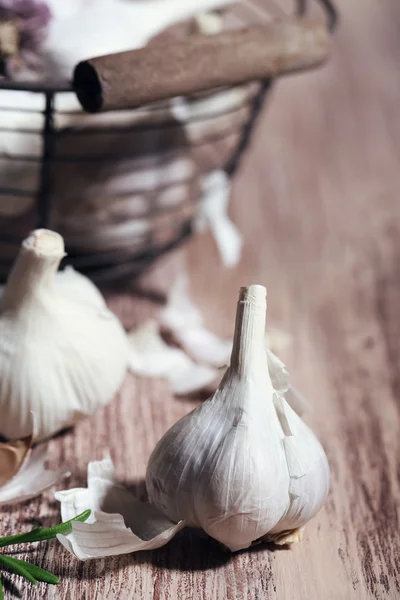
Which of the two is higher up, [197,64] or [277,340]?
[197,64]

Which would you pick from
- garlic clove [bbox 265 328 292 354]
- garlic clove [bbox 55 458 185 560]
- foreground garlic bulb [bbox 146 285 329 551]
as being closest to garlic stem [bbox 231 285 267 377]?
foreground garlic bulb [bbox 146 285 329 551]

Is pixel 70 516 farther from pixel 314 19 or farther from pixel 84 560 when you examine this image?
pixel 314 19

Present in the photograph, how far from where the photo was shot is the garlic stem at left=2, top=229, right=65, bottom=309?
0.55 meters

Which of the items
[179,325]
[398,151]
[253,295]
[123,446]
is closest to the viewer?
[253,295]

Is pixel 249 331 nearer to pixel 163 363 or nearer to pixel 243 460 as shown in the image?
pixel 243 460

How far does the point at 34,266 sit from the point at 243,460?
20 centimetres

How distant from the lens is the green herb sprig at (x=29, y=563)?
0.51m

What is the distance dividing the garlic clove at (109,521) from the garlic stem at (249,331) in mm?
112

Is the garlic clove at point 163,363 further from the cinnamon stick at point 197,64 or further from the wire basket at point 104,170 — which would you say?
the cinnamon stick at point 197,64

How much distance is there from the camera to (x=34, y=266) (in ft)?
1.83

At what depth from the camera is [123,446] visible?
64 cm

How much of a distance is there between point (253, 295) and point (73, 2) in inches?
15.0

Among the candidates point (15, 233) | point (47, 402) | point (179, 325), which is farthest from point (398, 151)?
point (47, 402)

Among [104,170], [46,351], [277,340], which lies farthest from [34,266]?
[277,340]
